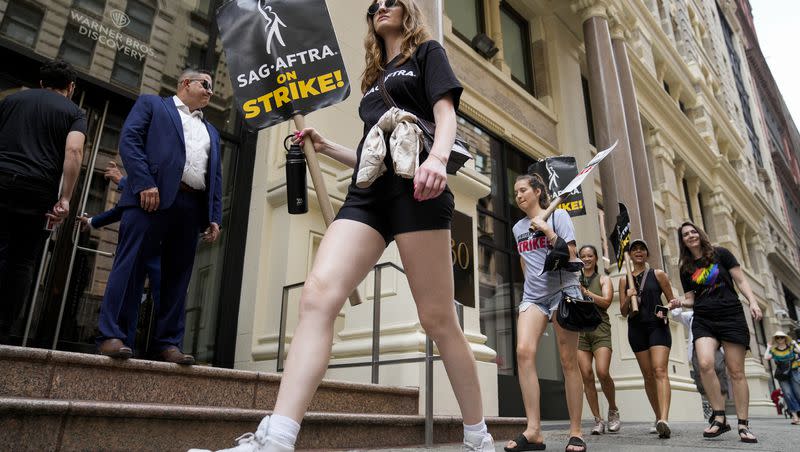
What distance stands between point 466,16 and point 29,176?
981 centimetres

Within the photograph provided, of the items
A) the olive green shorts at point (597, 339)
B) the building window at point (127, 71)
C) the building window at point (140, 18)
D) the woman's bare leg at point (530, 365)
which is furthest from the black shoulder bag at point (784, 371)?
the building window at point (140, 18)

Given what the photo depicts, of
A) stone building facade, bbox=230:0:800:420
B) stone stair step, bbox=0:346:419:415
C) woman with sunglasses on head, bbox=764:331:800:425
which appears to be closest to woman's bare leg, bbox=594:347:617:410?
Result: stone building facade, bbox=230:0:800:420

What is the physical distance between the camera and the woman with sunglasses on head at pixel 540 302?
378 cm

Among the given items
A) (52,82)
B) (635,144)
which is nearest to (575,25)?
(635,144)

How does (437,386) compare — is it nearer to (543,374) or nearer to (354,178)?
(354,178)

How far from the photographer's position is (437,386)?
4750 mm

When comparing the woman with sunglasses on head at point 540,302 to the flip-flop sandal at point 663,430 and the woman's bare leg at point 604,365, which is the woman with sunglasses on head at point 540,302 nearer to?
the flip-flop sandal at point 663,430

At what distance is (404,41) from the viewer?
2449 millimetres

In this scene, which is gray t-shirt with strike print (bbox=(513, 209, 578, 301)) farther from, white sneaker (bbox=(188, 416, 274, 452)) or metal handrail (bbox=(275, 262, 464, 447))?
white sneaker (bbox=(188, 416, 274, 452))

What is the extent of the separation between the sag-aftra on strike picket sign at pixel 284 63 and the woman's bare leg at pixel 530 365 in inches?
80.6

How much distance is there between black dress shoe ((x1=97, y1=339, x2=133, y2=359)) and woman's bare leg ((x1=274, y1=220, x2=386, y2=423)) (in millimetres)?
1469

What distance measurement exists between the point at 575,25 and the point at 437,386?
1192 centimetres

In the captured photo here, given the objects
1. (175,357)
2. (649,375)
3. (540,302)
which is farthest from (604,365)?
(175,357)

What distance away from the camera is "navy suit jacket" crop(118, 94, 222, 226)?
334 cm
